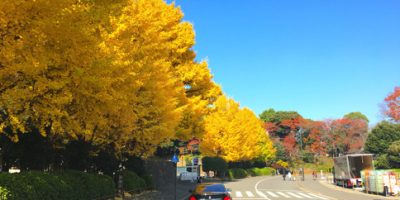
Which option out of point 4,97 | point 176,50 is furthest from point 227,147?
point 4,97

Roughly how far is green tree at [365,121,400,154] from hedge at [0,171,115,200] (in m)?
46.5

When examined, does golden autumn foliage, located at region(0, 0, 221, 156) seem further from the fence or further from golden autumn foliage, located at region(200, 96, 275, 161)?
golden autumn foliage, located at region(200, 96, 275, 161)

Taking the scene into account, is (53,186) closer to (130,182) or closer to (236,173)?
(130,182)

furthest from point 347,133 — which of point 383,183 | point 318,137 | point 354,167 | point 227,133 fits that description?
point 383,183

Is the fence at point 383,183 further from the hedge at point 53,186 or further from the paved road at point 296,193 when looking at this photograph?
the hedge at point 53,186

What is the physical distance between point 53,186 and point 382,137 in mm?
52101

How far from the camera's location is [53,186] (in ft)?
36.2

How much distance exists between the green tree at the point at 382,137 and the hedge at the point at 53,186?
46516 mm

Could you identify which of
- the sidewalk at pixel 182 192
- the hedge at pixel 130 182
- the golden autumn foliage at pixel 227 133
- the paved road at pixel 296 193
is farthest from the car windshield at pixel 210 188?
the golden autumn foliage at pixel 227 133

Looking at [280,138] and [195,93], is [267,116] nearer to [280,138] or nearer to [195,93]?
[280,138]

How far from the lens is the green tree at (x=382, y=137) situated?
2073 inches

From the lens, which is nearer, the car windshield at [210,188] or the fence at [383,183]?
the car windshield at [210,188]

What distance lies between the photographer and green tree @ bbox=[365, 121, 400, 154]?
52656mm

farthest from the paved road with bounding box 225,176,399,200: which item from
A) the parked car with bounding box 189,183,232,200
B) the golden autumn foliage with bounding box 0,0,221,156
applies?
the golden autumn foliage with bounding box 0,0,221,156
